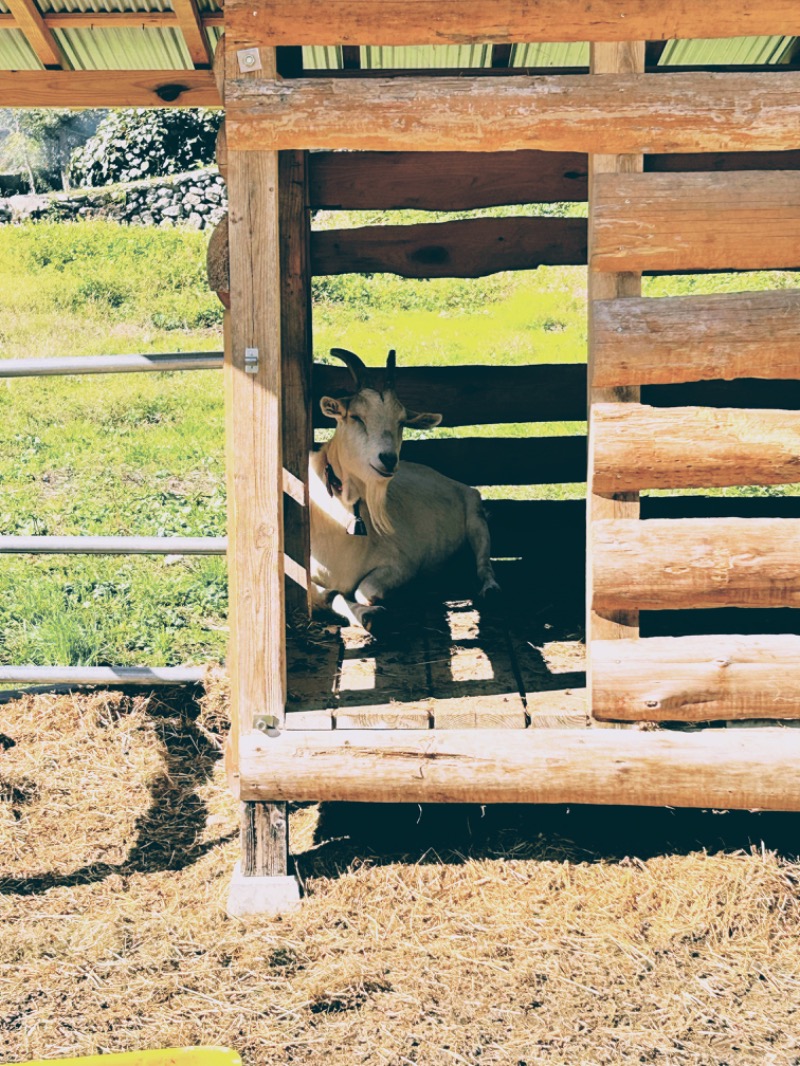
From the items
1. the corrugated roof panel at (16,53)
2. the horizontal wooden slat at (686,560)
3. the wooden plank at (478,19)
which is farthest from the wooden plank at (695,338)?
the corrugated roof panel at (16,53)

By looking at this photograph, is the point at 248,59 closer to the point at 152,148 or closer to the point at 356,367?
the point at 356,367

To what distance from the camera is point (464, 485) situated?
7.81 meters

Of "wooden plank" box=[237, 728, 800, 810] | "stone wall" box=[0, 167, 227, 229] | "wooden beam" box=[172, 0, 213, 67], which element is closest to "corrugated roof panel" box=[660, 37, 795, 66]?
"wooden beam" box=[172, 0, 213, 67]

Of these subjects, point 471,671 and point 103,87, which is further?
point 103,87

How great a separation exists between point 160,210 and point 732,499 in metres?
15.4

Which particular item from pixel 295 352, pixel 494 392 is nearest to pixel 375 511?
pixel 295 352

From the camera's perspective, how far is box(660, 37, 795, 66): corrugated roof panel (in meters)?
6.42

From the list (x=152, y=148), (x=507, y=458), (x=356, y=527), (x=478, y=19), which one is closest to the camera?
(x=478, y=19)

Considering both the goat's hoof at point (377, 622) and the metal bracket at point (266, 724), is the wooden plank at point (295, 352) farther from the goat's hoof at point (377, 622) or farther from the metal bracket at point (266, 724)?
the metal bracket at point (266, 724)

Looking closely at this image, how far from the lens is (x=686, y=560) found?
15.9ft

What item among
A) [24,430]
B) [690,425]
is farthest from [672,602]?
[24,430]

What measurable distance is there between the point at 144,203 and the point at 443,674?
17.4m

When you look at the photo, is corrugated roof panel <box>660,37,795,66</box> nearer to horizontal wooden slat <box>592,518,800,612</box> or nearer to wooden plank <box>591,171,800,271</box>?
wooden plank <box>591,171,800,271</box>

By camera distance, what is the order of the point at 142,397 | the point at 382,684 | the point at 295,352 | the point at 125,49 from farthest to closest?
the point at 142,397 < the point at 295,352 < the point at 125,49 < the point at 382,684
